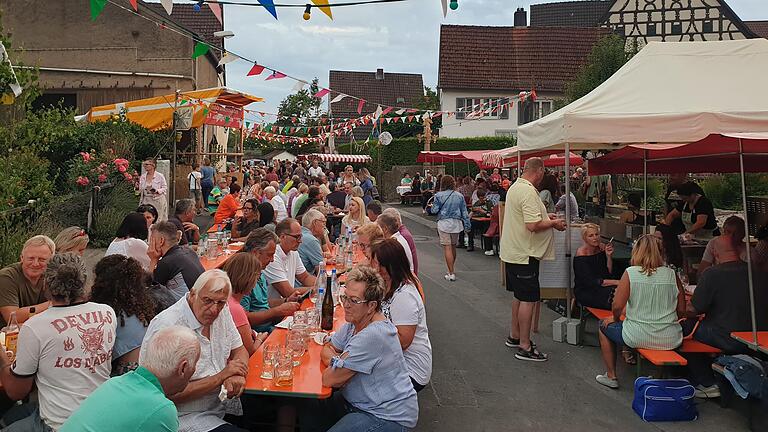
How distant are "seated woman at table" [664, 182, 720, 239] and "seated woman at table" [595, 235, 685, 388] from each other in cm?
413

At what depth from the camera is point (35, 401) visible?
368 cm

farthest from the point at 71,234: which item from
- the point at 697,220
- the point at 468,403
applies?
the point at 697,220

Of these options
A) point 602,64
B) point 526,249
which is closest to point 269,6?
point 526,249

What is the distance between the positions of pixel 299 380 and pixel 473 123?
33597 mm

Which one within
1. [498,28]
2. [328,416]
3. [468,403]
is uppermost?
[498,28]

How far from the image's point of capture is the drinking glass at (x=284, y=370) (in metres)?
3.47

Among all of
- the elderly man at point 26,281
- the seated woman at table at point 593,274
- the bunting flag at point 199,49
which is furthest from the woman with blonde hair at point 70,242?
the bunting flag at point 199,49

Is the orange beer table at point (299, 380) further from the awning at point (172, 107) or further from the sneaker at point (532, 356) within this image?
the awning at point (172, 107)

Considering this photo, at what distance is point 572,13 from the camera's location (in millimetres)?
57375

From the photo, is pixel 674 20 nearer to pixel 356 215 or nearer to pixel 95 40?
pixel 95 40

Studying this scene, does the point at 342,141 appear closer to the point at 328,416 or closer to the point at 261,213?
the point at 261,213

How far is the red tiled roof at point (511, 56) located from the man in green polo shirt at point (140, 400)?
34423 mm

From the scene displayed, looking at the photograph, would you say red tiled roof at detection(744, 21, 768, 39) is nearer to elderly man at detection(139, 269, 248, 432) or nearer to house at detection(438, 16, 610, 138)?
house at detection(438, 16, 610, 138)

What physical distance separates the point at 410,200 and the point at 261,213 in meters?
18.0
